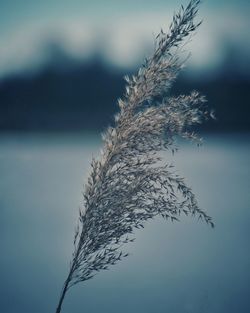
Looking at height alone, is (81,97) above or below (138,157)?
above

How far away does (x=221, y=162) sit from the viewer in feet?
58.0

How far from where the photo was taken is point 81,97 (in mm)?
32375

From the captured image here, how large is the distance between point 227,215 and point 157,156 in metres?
7.54

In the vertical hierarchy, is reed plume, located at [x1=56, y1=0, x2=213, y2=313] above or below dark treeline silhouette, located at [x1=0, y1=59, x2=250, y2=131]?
below

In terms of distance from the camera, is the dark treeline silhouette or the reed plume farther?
the dark treeline silhouette

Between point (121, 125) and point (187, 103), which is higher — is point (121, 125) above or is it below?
below

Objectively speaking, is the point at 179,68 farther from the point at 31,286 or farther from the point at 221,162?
the point at 221,162

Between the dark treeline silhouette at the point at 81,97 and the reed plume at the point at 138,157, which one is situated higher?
the dark treeline silhouette at the point at 81,97

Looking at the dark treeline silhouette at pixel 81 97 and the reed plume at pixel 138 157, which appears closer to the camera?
the reed plume at pixel 138 157

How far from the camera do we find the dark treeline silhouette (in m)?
27.0

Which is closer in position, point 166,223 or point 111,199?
point 111,199

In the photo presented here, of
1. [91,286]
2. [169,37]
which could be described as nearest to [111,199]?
[169,37]

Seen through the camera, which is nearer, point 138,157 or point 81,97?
point 138,157

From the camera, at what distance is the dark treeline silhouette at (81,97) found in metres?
27.0
